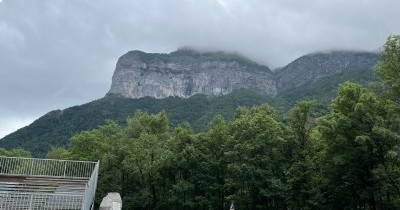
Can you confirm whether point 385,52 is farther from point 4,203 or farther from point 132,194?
point 132,194

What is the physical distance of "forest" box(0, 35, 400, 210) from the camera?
80.7 feet

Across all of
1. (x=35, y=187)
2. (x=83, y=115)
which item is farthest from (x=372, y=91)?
(x=83, y=115)

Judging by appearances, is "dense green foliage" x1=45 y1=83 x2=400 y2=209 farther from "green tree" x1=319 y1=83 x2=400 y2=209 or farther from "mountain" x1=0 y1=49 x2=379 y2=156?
"mountain" x1=0 y1=49 x2=379 y2=156

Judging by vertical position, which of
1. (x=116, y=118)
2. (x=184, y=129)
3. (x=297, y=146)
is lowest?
(x=297, y=146)

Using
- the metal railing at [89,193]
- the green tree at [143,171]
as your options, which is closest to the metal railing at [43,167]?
the metal railing at [89,193]

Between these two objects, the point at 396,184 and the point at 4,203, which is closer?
the point at 4,203

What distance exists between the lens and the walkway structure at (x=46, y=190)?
1645cm

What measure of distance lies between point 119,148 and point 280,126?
16.1 m

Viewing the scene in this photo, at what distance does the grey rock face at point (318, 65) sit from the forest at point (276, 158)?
12825 centimetres

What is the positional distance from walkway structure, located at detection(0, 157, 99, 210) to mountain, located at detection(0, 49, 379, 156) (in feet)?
177

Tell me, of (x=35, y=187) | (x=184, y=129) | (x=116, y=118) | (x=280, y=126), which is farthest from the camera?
(x=116, y=118)

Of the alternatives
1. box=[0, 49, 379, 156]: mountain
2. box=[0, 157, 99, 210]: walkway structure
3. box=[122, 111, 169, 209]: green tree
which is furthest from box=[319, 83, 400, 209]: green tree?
box=[0, 49, 379, 156]: mountain

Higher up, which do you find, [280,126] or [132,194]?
[280,126]

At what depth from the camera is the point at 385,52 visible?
2536 cm
